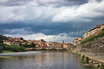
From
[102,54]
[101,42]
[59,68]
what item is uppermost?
[101,42]

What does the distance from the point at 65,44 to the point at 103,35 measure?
463ft

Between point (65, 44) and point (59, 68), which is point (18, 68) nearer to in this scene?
point (59, 68)

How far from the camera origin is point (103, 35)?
25.6 metres

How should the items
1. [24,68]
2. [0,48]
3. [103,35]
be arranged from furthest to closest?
[0,48] → [103,35] → [24,68]

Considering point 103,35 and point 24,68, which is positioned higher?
point 103,35

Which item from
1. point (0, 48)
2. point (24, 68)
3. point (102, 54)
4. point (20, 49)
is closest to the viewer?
point (24, 68)

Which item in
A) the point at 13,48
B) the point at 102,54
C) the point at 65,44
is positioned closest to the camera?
the point at 102,54

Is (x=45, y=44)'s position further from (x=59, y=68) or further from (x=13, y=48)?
(x=59, y=68)

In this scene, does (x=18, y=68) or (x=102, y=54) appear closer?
(x=18, y=68)

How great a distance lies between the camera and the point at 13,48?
241 ft

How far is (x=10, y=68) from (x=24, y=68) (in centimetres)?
179

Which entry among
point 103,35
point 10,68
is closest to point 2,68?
point 10,68

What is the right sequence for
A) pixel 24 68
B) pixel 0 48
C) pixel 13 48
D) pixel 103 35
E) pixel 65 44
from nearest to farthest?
pixel 24 68
pixel 103 35
pixel 0 48
pixel 13 48
pixel 65 44

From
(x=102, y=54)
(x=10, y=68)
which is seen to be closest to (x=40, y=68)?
(x=10, y=68)
